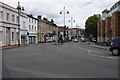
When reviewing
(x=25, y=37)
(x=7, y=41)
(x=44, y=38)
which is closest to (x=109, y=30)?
(x=25, y=37)

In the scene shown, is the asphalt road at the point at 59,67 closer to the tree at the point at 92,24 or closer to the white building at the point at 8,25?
the white building at the point at 8,25

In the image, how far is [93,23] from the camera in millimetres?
73375

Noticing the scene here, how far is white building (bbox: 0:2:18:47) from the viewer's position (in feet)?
94.9

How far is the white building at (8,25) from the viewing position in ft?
94.9

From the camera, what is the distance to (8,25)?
1228 inches

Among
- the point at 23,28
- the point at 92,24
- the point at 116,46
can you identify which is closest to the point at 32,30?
the point at 23,28

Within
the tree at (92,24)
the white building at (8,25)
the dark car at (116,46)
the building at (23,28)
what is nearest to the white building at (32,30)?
the building at (23,28)

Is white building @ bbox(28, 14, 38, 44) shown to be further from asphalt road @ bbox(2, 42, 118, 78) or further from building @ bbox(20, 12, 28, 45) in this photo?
asphalt road @ bbox(2, 42, 118, 78)

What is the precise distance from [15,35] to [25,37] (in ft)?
23.8

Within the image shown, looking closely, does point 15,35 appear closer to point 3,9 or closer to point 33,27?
point 3,9

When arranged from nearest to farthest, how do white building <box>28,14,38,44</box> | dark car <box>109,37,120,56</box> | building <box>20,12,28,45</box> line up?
1. dark car <box>109,37,120,56</box>
2. building <box>20,12,28,45</box>
3. white building <box>28,14,38,44</box>

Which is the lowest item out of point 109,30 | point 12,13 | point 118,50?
point 118,50

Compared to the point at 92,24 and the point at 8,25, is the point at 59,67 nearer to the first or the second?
the point at 8,25

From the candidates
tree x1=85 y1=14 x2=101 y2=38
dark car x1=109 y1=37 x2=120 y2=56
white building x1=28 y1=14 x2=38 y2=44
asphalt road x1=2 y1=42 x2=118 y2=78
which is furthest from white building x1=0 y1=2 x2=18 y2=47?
tree x1=85 y1=14 x2=101 y2=38
